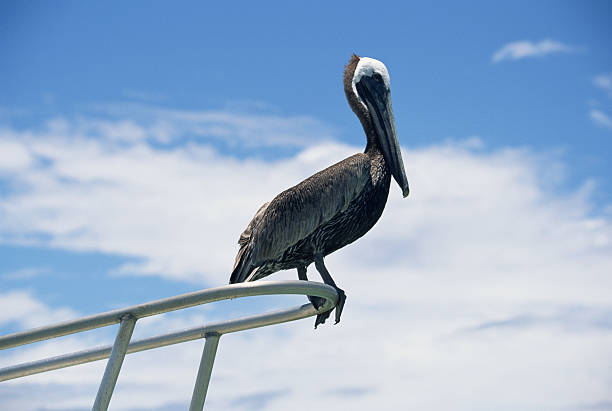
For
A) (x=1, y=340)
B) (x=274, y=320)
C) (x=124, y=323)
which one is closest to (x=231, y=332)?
(x=274, y=320)

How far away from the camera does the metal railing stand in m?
5.88

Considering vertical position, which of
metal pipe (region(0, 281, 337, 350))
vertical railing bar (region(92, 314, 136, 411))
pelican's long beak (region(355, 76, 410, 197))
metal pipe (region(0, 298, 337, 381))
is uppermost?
pelican's long beak (region(355, 76, 410, 197))

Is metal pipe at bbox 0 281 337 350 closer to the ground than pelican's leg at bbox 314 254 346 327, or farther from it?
closer to the ground

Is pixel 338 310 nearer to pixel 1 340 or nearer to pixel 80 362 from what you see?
pixel 80 362

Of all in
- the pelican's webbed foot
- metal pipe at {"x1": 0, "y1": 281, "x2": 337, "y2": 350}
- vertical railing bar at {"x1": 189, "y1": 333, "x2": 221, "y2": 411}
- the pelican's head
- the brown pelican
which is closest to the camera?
metal pipe at {"x1": 0, "y1": 281, "x2": 337, "y2": 350}

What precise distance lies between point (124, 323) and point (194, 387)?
0.87 meters

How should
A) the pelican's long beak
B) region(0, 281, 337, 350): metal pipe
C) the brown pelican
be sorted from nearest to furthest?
region(0, 281, 337, 350): metal pipe → the brown pelican → the pelican's long beak

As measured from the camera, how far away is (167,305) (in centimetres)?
582

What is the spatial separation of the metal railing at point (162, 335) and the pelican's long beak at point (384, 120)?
7.38 feet

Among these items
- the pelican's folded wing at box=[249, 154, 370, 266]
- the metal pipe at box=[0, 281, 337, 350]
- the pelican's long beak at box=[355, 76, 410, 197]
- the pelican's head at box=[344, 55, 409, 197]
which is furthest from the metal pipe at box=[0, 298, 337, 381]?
the pelican's head at box=[344, 55, 409, 197]

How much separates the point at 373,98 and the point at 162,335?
364 centimetres

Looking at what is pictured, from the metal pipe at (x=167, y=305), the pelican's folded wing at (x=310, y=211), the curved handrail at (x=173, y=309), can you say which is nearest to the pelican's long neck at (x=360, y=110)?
the pelican's folded wing at (x=310, y=211)

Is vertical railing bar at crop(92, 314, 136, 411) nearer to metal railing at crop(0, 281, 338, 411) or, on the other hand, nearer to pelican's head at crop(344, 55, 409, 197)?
metal railing at crop(0, 281, 338, 411)

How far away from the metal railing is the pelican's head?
2597 millimetres
